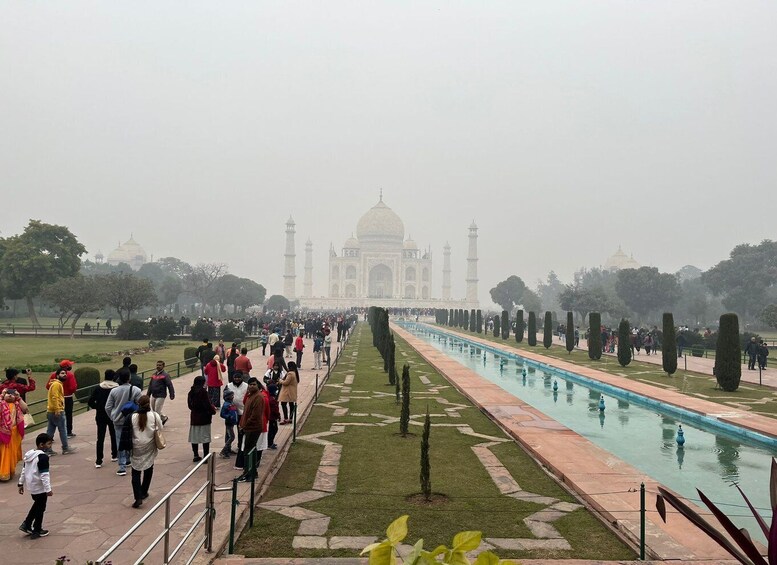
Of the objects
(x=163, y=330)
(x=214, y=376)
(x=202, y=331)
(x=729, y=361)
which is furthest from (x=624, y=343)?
(x=163, y=330)

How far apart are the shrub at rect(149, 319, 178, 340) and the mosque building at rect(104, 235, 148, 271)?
329 feet

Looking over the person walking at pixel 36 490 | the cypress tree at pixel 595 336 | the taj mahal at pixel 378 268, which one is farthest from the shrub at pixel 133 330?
the taj mahal at pixel 378 268

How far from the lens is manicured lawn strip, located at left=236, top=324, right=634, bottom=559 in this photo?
4789 millimetres

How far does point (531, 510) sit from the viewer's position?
550cm

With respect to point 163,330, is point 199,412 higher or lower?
lower

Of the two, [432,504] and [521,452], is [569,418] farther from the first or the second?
[432,504]

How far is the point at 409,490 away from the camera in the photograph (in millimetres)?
6047

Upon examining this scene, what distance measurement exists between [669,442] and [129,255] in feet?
410

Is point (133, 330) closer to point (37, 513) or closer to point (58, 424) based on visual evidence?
point (58, 424)

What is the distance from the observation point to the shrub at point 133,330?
27.0 m

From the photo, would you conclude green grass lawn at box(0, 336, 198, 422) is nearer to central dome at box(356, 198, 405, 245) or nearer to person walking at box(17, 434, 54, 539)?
person walking at box(17, 434, 54, 539)

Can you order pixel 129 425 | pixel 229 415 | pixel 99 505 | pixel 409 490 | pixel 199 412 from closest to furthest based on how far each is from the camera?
pixel 99 505, pixel 409 490, pixel 129 425, pixel 199 412, pixel 229 415

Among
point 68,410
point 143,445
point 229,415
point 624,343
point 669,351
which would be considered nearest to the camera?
point 143,445

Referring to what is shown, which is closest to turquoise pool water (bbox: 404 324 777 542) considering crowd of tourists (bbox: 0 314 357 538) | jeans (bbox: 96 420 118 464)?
crowd of tourists (bbox: 0 314 357 538)
